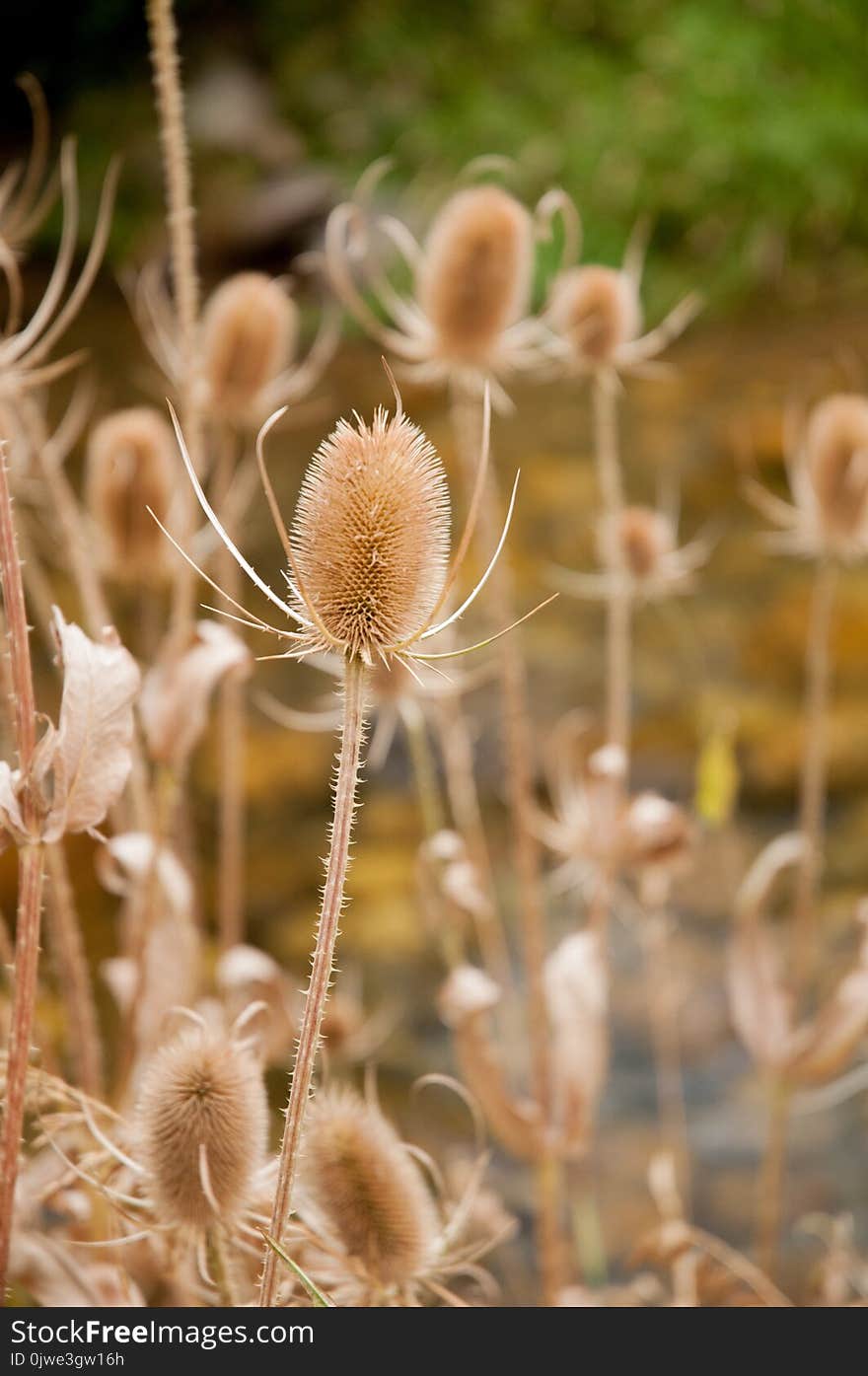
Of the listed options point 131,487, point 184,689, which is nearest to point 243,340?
point 131,487

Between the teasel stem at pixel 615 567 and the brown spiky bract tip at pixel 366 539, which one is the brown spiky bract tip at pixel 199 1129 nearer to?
the brown spiky bract tip at pixel 366 539

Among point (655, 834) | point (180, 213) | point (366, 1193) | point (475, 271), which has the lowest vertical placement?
point (366, 1193)

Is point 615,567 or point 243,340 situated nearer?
point 243,340

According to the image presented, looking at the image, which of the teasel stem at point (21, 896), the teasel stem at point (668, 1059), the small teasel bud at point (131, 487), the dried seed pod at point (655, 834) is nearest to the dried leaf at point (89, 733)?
the teasel stem at point (21, 896)

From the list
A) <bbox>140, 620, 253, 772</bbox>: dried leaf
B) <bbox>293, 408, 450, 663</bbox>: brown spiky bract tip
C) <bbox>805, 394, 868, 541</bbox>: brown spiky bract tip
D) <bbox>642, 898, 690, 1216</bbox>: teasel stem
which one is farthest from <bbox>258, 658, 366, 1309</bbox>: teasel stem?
<bbox>642, 898, 690, 1216</bbox>: teasel stem

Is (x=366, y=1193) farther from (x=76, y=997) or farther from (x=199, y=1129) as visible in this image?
(x=76, y=997)

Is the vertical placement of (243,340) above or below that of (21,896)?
above

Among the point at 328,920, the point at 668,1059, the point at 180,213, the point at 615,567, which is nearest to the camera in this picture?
the point at 328,920
